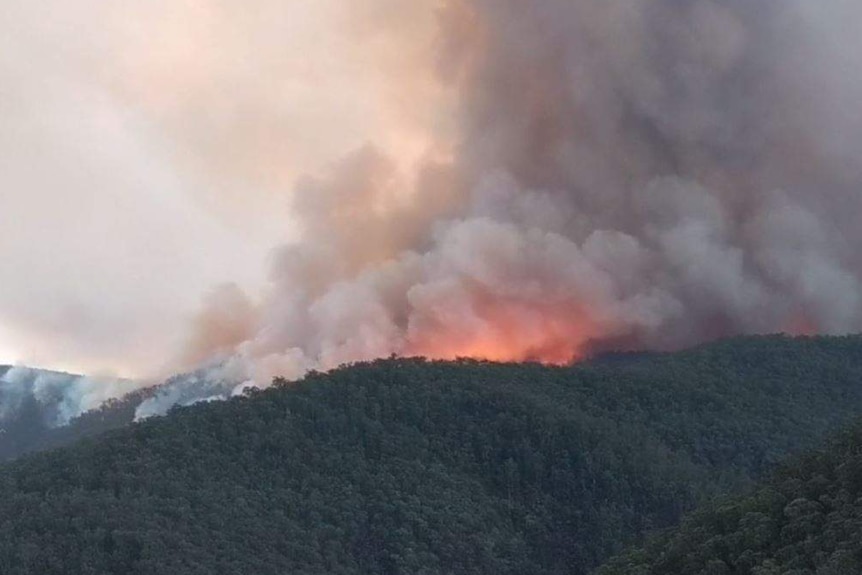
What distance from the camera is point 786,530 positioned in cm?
2425

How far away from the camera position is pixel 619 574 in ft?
90.8

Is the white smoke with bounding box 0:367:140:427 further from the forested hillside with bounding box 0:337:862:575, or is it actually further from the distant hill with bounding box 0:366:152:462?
the forested hillside with bounding box 0:337:862:575

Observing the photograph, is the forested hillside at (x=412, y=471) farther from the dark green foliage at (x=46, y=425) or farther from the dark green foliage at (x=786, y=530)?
the dark green foliage at (x=46, y=425)

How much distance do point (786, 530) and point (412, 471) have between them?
18098mm

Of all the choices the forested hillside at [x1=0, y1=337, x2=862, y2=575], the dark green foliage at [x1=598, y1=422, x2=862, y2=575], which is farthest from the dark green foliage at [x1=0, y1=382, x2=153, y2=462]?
the dark green foliage at [x1=598, y1=422, x2=862, y2=575]

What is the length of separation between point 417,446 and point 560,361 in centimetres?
2153

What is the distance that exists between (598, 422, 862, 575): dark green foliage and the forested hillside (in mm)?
9429

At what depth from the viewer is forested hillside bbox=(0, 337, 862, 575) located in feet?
112

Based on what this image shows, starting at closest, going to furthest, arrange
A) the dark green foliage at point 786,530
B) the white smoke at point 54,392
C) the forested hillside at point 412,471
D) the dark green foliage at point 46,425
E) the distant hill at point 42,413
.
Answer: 1. the dark green foliage at point 786,530
2. the forested hillside at point 412,471
3. the dark green foliage at point 46,425
4. the distant hill at point 42,413
5. the white smoke at point 54,392

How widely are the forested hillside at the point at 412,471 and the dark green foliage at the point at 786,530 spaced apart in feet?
30.9

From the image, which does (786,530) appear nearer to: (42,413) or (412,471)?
(412,471)

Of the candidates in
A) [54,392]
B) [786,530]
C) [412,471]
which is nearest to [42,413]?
[54,392]

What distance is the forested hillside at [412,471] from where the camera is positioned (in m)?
34.0

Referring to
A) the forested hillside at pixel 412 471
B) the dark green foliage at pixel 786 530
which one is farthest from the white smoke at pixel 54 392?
the dark green foliage at pixel 786 530
